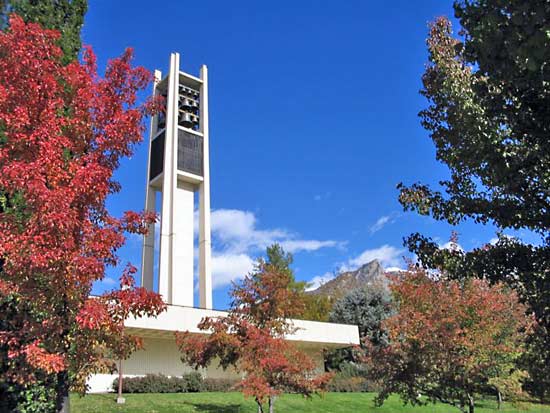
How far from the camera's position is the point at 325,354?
36.3 metres

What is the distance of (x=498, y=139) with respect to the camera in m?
6.10

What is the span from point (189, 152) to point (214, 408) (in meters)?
17.6

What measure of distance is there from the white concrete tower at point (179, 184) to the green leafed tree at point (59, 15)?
59.5 ft

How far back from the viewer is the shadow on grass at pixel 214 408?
1750 cm

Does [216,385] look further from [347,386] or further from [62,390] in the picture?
[62,390]

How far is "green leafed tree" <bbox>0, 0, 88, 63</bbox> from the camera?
9.28 m

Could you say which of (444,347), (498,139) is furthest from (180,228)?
(498,139)

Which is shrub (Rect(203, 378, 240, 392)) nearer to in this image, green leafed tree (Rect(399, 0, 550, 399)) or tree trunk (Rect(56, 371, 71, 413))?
tree trunk (Rect(56, 371, 71, 413))

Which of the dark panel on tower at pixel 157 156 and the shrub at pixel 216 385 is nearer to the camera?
the shrub at pixel 216 385

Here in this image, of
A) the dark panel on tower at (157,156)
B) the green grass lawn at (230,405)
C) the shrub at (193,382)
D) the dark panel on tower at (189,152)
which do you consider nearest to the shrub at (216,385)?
→ the shrub at (193,382)

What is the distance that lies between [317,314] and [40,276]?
40.8m

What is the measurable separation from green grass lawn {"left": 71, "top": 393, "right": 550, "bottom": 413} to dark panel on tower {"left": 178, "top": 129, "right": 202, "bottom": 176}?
14397 millimetres

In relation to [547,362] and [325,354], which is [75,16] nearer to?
[547,362]

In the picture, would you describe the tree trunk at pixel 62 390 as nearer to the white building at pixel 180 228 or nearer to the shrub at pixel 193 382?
the shrub at pixel 193 382
